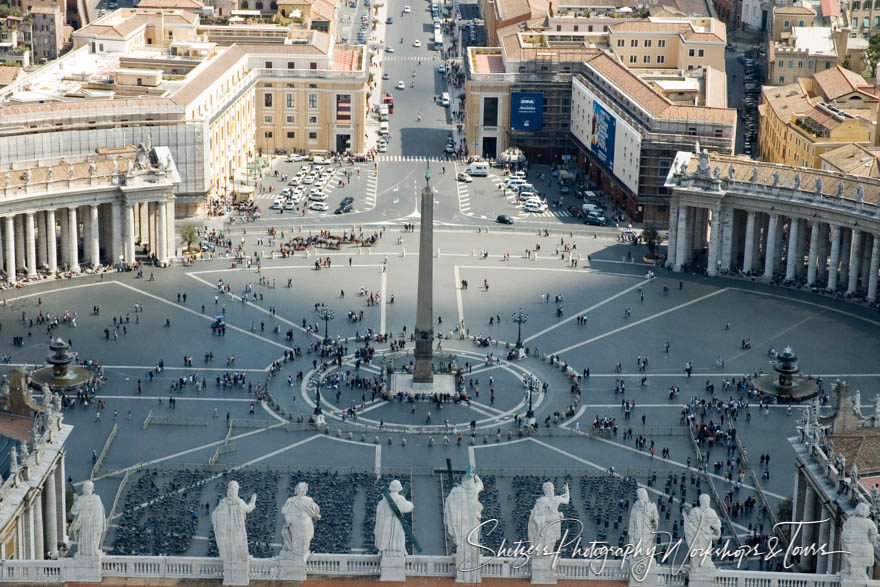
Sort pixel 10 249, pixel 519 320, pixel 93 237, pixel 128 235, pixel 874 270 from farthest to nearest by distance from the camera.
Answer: pixel 128 235 → pixel 93 237 → pixel 10 249 → pixel 874 270 → pixel 519 320

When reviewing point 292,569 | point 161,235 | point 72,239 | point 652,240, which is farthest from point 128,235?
point 292,569

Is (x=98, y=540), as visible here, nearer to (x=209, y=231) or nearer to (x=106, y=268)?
(x=106, y=268)

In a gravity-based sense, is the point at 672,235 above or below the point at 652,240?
above

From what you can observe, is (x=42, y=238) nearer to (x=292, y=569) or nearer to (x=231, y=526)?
(x=292, y=569)

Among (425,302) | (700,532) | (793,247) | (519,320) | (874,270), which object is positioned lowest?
(519,320)

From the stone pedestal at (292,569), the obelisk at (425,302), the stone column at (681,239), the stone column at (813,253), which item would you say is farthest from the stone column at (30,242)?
the stone pedestal at (292,569)

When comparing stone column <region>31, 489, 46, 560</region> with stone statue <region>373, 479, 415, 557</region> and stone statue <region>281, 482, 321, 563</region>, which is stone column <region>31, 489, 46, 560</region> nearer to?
stone statue <region>281, 482, 321, 563</region>

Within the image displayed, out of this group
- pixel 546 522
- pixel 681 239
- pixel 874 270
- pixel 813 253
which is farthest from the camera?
pixel 681 239

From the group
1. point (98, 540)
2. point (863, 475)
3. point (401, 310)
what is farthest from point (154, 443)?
point (98, 540)

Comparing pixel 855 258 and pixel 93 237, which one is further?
pixel 93 237
